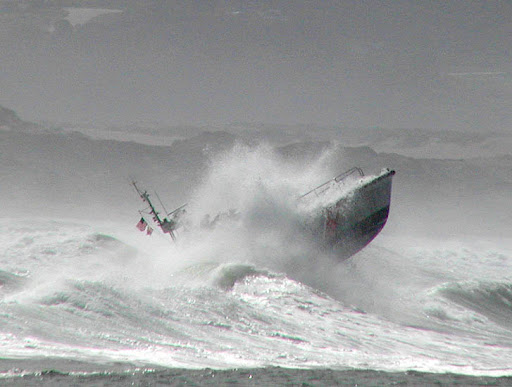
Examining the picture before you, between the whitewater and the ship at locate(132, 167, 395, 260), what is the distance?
0.51 m

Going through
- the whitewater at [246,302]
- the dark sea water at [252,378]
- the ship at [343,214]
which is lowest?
the dark sea water at [252,378]

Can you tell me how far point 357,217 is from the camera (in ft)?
83.4

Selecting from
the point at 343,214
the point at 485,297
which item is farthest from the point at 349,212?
the point at 485,297

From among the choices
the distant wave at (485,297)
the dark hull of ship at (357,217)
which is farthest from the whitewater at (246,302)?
the dark hull of ship at (357,217)

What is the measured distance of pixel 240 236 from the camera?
965 inches

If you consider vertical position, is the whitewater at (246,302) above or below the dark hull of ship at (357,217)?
below

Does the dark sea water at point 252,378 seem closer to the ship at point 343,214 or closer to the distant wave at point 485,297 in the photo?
the distant wave at point 485,297

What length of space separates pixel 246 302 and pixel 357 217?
365 inches

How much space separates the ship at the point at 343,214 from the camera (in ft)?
80.4

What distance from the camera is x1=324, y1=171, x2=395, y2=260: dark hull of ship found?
24.6 m

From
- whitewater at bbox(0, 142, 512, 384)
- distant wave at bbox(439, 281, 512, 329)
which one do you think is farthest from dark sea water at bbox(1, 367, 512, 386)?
distant wave at bbox(439, 281, 512, 329)

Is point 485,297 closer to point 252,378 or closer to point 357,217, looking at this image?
point 357,217

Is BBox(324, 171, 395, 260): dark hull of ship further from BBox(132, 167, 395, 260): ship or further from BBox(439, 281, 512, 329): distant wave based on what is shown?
BBox(439, 281, 512, 329): distant wave

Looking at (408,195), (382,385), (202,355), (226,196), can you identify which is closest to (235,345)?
(202,355)
